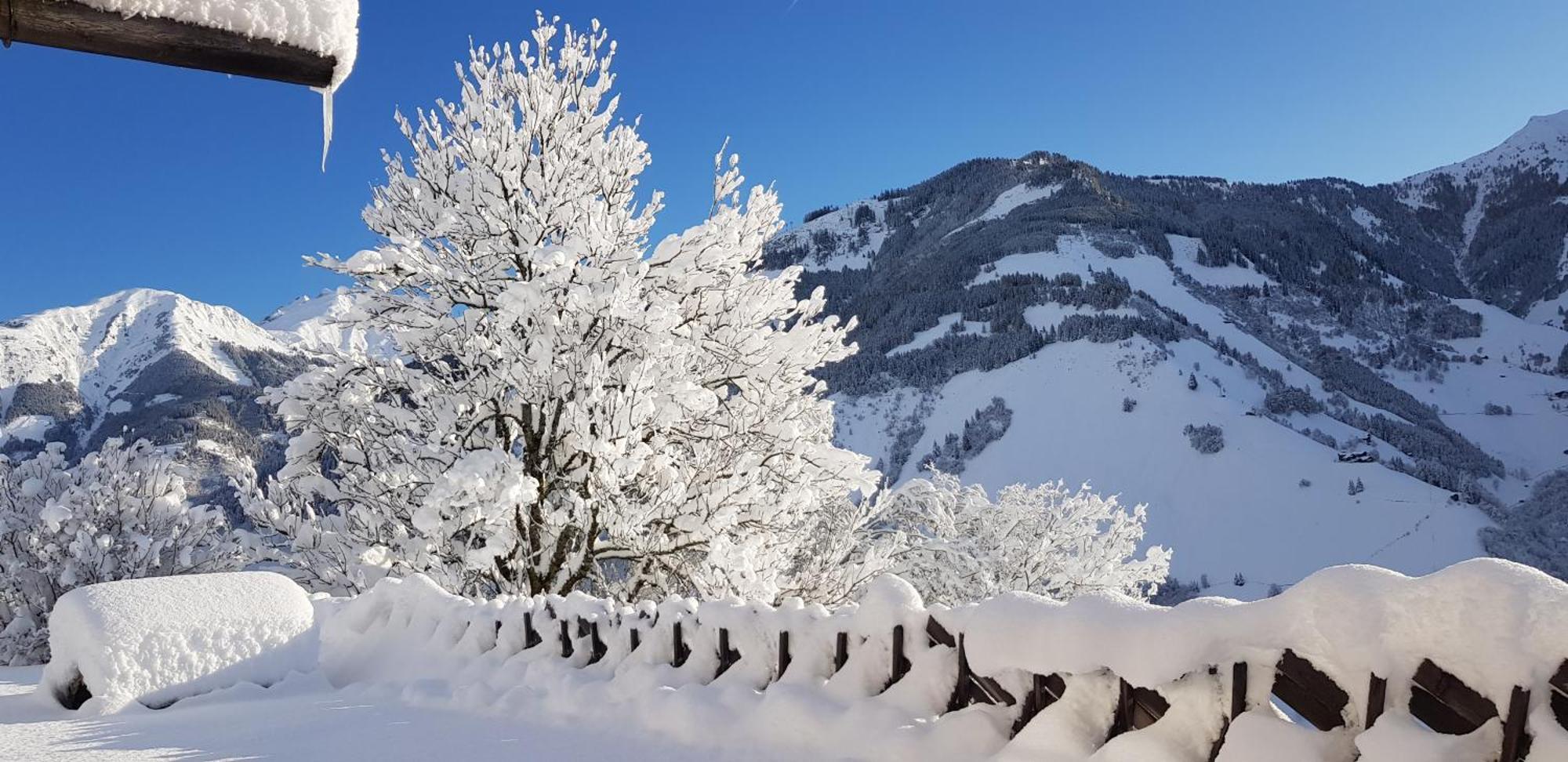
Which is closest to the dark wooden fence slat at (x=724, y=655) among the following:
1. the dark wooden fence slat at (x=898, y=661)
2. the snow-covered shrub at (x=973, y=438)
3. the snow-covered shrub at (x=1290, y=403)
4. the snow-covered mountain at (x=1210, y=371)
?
the dark wooden fence slat at (x=898, y=661)

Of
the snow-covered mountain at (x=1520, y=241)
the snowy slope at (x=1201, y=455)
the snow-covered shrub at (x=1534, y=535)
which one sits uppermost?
the snow-covered mountain at (x=1520, y=241)

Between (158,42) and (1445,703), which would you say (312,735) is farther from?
(1445,703)

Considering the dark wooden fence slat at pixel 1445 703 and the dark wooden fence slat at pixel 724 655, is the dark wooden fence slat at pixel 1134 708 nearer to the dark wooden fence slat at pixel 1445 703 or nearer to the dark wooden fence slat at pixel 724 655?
the dark wooden fence slat at pixel 1445 703

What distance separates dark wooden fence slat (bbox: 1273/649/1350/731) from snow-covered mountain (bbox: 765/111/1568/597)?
134 feet

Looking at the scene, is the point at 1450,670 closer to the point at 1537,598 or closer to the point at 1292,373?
the point at 1537,598

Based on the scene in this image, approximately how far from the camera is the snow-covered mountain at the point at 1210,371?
172 ft

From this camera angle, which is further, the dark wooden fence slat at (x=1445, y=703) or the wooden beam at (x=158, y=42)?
the wooden beam at (x=158, y=42)

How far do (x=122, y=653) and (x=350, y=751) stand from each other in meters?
2.11

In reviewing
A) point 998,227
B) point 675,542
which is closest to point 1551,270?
point 998,227

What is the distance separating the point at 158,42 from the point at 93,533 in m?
14.3

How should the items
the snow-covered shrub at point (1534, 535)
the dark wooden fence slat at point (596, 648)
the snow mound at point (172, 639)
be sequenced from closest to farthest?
1. the dark wooden fence slat at point (596, 648)
2. the snow mound at point (172, 639)
3. the snow-covered shrub at point (1534, 535)

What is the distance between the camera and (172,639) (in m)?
3.66

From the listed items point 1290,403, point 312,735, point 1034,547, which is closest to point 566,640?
point 312,735

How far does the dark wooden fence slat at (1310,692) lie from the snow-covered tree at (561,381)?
4.70 m
